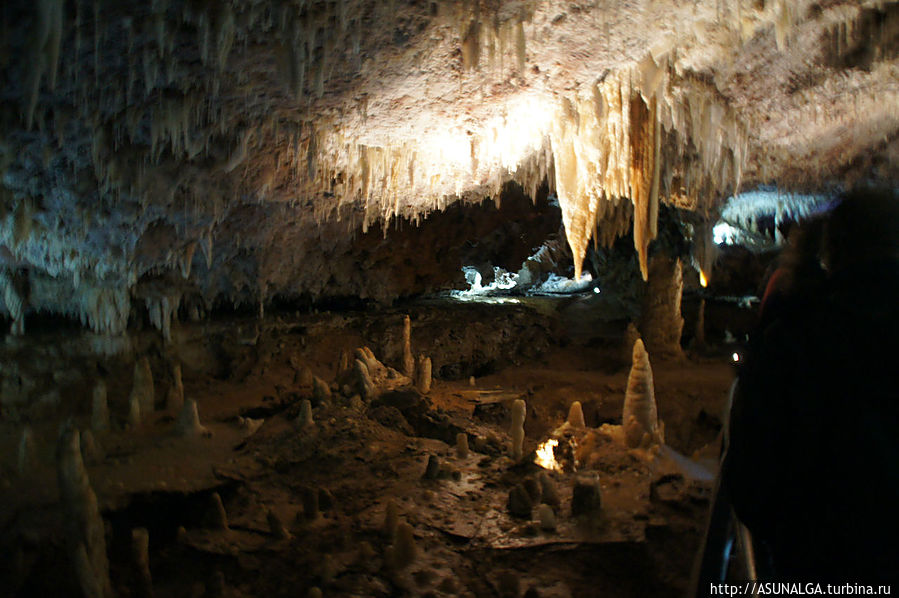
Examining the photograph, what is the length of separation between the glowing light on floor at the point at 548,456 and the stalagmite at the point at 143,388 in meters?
6.05

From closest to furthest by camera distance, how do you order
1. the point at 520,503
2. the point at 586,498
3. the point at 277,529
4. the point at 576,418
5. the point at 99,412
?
the point at 277,529 → the point at 586,498 → the point at 520,503 → the point at 99,412 → the point at 576,418

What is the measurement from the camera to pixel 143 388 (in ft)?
26.6

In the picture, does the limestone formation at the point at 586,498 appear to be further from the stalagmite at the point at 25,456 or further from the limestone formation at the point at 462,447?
the stalagmite at the point at 25,456

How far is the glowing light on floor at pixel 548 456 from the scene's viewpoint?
20.1ft

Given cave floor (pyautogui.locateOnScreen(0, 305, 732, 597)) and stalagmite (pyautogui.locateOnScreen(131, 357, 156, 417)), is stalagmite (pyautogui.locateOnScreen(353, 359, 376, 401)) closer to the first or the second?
cave floor (pyautogui.locateOnScreen(0, 305, 732, 597))

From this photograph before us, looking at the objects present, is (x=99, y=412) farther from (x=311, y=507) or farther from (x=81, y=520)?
(x=81, y=520)

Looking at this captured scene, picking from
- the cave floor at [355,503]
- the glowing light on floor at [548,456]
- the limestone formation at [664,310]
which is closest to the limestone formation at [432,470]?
the cave floor at [355,503]

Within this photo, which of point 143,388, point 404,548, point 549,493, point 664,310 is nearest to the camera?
point 404,548

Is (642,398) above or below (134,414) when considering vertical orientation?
above

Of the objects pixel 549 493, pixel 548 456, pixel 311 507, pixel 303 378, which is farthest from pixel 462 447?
pixel 303 378

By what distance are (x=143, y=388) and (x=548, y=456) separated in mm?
6436

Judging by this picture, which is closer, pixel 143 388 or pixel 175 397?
pixel 143 388

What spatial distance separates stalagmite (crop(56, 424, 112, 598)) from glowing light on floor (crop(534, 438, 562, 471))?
4.17m

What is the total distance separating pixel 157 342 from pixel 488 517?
8.48m
